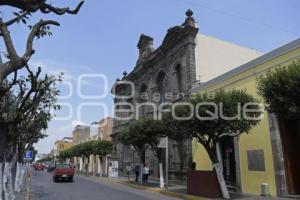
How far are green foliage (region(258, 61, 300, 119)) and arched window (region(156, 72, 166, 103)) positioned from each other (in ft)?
69.3

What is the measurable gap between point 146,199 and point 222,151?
719 cm

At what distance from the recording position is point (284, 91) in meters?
11.7

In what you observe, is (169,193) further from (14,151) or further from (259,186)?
(14,151)

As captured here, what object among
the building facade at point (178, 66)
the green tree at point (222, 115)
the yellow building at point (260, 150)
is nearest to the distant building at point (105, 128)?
the building facade at point (178, 66)

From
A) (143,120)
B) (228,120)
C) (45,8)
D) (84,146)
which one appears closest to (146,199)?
(228,120)

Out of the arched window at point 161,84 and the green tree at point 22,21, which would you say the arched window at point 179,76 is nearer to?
the arched window at point 161,84

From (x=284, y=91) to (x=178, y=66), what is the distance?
62.0 ft

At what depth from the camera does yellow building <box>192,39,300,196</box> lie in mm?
16359

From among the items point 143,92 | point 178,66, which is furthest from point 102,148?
point 178,66

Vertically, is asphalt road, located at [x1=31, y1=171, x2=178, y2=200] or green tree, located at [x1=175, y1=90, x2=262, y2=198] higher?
green tree, located at [x1=175, y1=90, x2=262, y2=198]

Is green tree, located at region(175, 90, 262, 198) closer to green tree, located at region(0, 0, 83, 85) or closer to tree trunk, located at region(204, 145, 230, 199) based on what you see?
tree trunk, located at region(204, 145, 230, 199)

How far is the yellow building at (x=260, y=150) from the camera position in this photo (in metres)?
16.4

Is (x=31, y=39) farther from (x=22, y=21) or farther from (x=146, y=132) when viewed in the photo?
(x=146, y=132)

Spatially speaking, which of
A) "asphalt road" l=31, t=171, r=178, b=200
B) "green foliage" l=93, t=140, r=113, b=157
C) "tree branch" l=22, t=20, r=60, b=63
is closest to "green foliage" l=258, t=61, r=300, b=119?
"tree branch" l=22, t=20, r=60, b=63
